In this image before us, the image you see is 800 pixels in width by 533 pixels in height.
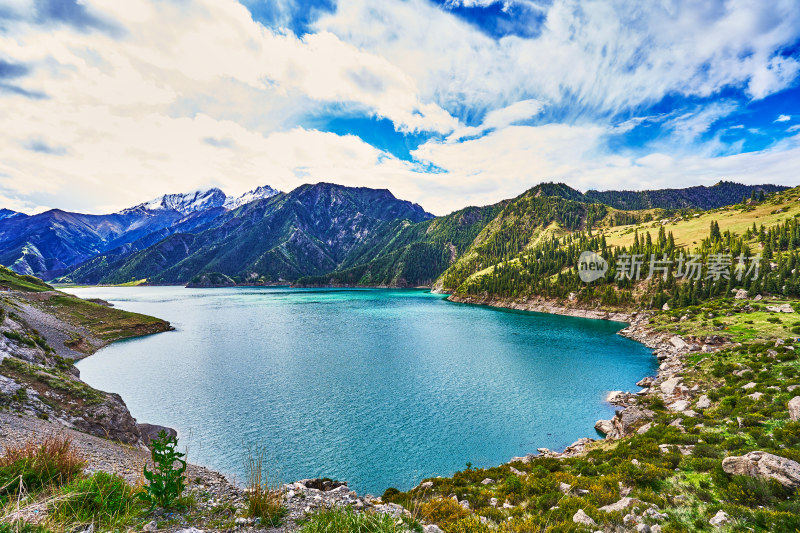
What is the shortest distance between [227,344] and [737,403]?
78707mm

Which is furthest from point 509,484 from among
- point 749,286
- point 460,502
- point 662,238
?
point 662,238

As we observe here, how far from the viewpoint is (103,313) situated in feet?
273

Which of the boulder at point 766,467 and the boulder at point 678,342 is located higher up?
the boulder at point 766,467

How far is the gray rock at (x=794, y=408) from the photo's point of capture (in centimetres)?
1927

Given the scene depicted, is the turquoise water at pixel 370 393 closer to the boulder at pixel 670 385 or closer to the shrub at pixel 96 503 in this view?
the boulder at pixel 670 385

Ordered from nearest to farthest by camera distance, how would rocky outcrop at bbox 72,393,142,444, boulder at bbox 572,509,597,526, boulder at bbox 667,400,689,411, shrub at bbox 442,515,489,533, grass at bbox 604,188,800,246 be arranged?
1. shrub at bbox 442,515,489,533
2. boulder at bbox 572,509,597,526
3. rocky outcrop at bbox 72,393,142,444
4. boulder at bbox 667,400,689,411
5. grass at bbox 604,188,800,246

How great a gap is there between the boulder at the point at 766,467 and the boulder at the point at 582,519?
25.3 feet

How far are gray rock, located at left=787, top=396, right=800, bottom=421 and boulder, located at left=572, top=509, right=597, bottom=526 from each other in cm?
1794

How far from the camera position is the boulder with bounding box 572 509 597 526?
1222cm

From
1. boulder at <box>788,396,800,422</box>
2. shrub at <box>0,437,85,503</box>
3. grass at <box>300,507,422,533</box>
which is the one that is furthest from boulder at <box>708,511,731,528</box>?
shrub at <box>0,437,85,503</box>

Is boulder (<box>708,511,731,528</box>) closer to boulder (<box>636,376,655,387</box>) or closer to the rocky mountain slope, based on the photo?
the rocky mountain slope

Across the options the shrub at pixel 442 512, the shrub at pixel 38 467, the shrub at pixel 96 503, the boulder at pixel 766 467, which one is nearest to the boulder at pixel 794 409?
the boulder at pixel 766 467

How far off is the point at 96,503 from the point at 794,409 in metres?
35.2

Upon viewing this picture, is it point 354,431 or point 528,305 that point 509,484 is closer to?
point 354,431
